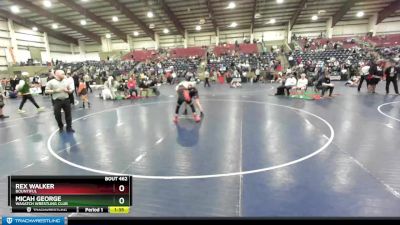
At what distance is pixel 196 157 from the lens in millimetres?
4777

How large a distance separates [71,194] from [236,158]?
12.0 feet

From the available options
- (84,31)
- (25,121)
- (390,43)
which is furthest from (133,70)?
(390,43)

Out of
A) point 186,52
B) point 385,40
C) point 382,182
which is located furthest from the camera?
point 186,52

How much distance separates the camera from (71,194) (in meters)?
1.27

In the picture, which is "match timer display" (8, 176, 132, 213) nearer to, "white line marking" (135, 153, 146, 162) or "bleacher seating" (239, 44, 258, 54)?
"white line marking" (135, 153, 146, 162)

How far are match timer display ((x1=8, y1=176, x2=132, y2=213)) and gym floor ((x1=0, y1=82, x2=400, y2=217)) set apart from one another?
1.84 m

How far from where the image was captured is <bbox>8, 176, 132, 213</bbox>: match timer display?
125 cm

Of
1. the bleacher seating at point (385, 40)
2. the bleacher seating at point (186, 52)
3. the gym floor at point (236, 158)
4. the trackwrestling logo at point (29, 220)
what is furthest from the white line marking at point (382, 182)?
the bleacher seating at point (385, 40)

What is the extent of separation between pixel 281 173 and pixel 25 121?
888cm

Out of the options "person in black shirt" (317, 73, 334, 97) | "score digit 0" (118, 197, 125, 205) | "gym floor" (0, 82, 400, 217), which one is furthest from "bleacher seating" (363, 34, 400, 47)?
"score digit 0" (118, 197, 125, 205)

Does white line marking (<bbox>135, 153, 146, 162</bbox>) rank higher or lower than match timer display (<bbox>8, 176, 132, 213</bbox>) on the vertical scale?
lower

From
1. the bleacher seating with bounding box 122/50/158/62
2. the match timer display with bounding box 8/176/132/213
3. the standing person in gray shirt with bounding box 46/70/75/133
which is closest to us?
the match timer display with bounding box 8/176/132/213

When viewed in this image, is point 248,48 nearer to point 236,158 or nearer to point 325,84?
point 325,84

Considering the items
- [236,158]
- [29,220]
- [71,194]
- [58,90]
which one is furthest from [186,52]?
[29,220]
